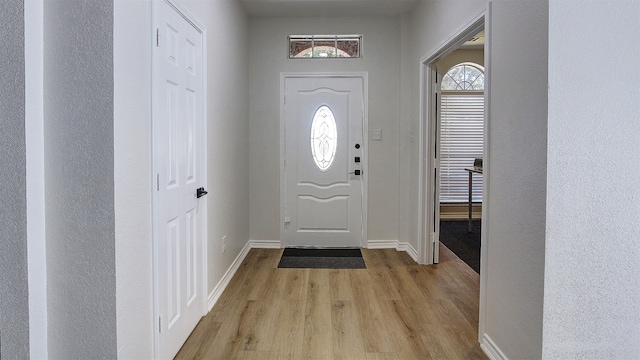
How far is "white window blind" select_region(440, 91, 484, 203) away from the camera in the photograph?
6.34 metres

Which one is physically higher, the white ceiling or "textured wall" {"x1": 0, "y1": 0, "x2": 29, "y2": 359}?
the white ceiling

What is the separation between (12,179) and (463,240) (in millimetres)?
4746

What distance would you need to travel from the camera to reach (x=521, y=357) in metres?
1.94

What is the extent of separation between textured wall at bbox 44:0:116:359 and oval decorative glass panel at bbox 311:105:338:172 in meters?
3.23

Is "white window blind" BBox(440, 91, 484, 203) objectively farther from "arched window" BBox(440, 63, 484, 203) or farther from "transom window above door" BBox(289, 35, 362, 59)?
"transom window above door" BBox(289, 35, 362, 59)

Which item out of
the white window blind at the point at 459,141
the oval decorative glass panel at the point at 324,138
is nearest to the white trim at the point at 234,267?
the oval decorative glass panel at the point at 324,138

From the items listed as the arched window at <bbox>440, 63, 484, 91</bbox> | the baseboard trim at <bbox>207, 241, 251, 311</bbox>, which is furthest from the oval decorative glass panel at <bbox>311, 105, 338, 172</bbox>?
the arched window at <bbox>440, 63, 484, 91</bbox>

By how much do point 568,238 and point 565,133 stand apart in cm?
45

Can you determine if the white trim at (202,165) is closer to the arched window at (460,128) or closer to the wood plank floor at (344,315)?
the wood plank floor at (344,315)

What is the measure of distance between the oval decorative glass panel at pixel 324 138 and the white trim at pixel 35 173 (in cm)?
330

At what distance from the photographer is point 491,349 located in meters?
2.26

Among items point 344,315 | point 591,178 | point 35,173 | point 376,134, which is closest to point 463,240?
point 376,134

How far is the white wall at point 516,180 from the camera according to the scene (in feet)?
5.87

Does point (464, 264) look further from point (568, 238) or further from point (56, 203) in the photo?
point (56, 203)
